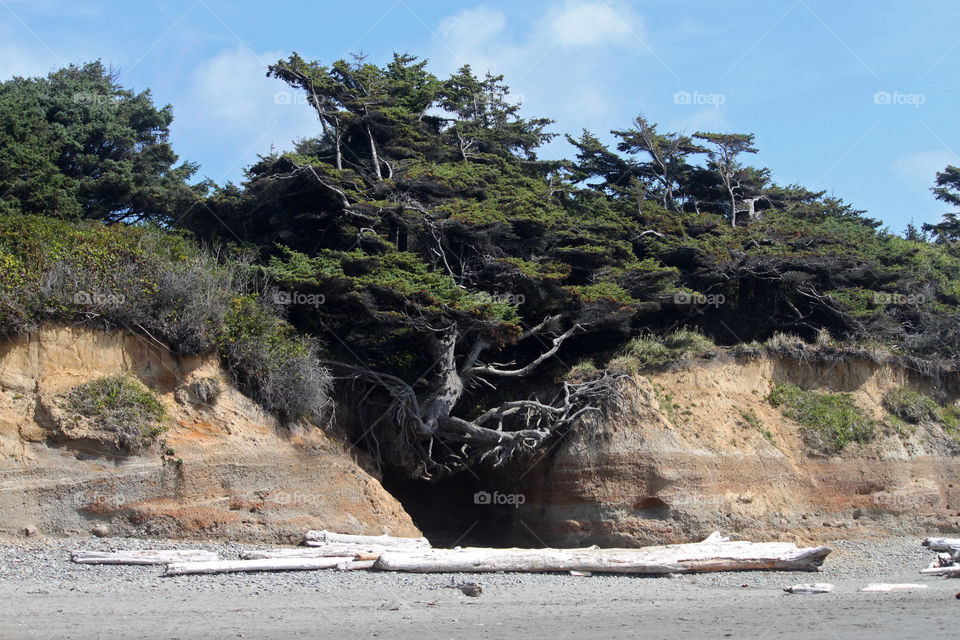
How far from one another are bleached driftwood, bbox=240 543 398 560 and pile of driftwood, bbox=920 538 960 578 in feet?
42.3

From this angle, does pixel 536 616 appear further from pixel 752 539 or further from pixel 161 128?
pixel 161 128

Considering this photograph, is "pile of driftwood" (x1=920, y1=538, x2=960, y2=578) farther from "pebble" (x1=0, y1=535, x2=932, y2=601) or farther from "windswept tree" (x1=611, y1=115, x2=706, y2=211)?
"windswept tree" (x1=611, y1=115, x2=706, y2=211)

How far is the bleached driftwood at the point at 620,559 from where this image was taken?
54.6 feet

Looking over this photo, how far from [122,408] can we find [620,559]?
11.0 metres

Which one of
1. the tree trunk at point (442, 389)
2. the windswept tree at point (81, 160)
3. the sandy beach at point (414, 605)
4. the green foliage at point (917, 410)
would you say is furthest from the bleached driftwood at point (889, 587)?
the windswept tree at point (81, 160)

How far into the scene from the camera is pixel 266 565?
15.9 metres

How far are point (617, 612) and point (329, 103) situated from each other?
18063 mm

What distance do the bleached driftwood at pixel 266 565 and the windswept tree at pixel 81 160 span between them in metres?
12.5

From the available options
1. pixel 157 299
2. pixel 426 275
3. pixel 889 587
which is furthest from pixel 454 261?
pixel 889 587

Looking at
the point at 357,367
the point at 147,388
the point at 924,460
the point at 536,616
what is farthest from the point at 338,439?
the point at 924,460

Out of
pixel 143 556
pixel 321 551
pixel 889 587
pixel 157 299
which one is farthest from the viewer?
pixel 157 299

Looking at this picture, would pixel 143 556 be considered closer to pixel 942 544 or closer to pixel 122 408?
pixel 122 408

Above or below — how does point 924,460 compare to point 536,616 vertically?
above

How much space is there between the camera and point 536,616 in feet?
42.9
